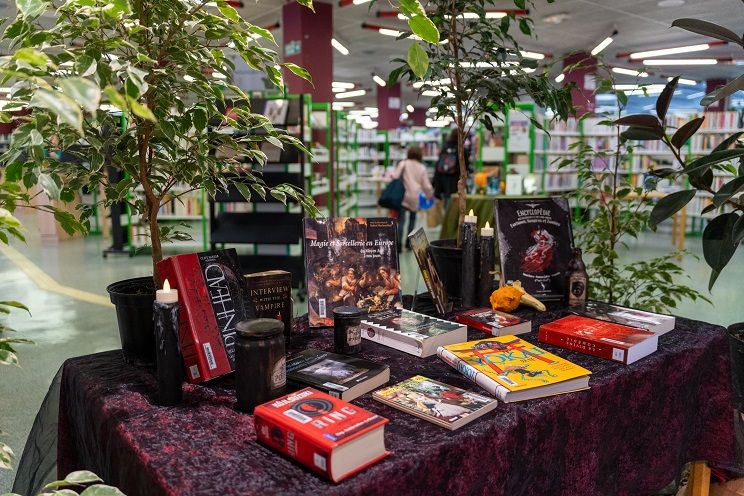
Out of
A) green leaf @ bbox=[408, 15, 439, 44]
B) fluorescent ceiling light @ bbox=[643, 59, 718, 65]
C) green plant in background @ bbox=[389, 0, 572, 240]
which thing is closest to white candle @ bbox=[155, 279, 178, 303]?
green leaf @ bbox=[408, 15, 439, 44]

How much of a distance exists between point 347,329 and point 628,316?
2.71 feet

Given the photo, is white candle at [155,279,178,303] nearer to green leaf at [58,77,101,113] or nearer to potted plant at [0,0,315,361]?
potted plant at [0,0,315,361]

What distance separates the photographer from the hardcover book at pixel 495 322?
4.87 ft

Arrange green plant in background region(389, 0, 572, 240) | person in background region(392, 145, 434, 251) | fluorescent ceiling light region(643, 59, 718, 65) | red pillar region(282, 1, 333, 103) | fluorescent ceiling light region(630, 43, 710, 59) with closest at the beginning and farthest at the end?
green plant in background region(389, 0, 572, 240) < person in background region(392, 145, 434, 251) < red pillar region(282, 1, 333, 103) < fluorescent ceiling light region(630, 43, 710, 59) < fluorescent ceiling light region(643, 59, 718, 65)

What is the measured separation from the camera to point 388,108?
15.4 m

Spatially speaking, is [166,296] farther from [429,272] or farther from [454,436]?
[429,272]

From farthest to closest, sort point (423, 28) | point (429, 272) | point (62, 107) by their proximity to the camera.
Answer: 1. point (429, 272)
2. point (423, 28)
3. point (62, 107)

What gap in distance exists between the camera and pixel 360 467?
850 millimetres

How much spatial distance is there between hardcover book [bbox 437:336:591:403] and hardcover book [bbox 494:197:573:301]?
0.48 m

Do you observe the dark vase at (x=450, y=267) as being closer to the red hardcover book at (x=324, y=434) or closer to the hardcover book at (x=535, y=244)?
the hardcover book at (x=535, y=244)

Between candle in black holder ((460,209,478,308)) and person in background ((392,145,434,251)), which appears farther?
person in background ((392,145,434,251))

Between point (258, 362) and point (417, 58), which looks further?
point (258, 362)

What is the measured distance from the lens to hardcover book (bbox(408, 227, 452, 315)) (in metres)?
1.64

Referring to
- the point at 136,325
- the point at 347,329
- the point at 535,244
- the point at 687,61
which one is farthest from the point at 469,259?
the point at 687,61
